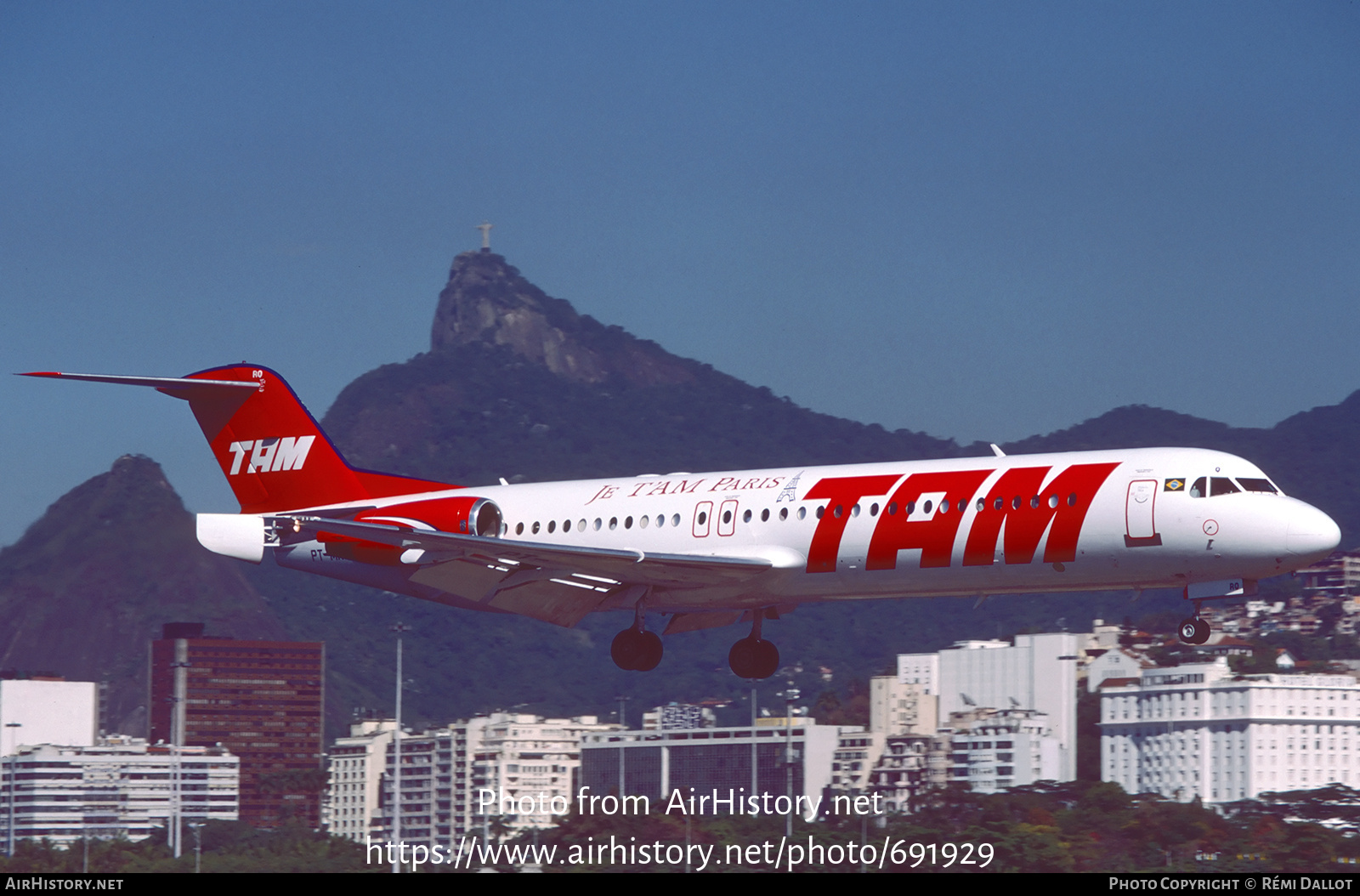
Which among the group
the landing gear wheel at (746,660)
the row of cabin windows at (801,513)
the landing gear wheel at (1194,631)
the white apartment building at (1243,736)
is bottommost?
the white apartment building at (1243,736)

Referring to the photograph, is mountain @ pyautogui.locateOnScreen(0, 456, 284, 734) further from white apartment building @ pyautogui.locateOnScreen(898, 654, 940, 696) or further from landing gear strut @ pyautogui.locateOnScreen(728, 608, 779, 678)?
white apartment building @ pyautogui.locateOnScreen(898, 654, 940, 696)

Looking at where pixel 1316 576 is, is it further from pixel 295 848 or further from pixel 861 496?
pixel 861 496

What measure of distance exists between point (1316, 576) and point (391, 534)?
155363mm

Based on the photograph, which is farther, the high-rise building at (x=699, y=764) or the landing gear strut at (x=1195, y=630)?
the high-rise building at (x=699, y=764)

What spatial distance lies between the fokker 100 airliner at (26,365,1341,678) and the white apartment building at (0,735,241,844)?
183 ft

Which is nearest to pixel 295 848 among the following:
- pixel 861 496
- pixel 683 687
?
pixel 861 496

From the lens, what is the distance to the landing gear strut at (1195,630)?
109ft

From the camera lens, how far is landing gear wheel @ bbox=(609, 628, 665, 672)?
127ft

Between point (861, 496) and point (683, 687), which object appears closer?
point (861, 496)

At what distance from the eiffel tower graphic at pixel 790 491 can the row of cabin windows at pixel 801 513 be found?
0.23 meters

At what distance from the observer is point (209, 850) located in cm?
7594

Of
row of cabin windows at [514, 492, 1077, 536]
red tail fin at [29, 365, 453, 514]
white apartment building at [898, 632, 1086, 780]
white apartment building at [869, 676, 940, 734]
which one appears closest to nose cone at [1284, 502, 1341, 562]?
row of cabin windows at [514, 492, 1077, 536]

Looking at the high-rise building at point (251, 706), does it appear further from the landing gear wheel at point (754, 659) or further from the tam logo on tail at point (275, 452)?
the landing gear wheel at point (754, 659)

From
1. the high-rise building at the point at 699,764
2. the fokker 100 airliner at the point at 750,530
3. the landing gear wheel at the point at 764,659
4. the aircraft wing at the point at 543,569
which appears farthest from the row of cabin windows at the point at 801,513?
the high-rise building at the point at 699,764
